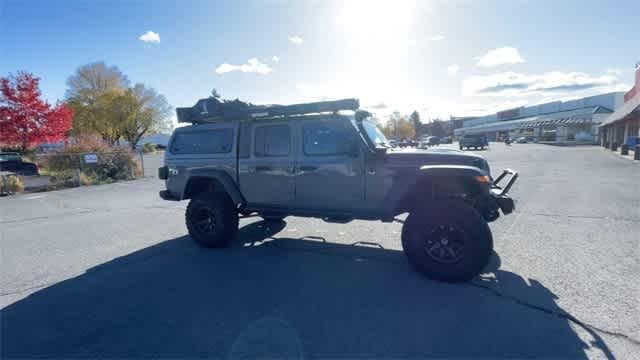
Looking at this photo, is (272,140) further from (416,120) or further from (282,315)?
(416,120)

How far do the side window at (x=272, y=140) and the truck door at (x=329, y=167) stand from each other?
0.80ft

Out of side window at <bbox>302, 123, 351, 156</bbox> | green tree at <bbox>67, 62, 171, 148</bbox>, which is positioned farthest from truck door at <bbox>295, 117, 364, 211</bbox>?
green tree at <bbox>67, 62, 171, 148</bbox>

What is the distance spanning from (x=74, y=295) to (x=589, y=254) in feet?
22.5

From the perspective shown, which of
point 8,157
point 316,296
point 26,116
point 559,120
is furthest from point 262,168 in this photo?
point 559,120

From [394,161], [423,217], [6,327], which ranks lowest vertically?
[6,327]

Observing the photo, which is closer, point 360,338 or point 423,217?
point 360,338

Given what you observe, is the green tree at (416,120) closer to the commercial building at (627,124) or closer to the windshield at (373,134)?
the commercial building at (627,124)

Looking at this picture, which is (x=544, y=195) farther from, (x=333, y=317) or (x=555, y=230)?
(x=333, y=317)

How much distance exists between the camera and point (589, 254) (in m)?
4.61

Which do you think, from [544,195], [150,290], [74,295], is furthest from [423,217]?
[544,195]

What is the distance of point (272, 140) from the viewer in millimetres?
5168

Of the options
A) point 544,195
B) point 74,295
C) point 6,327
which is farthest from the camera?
point 544,195

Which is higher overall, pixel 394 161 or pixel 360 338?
pixel 394 161

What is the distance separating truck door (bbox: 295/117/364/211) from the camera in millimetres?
4539
